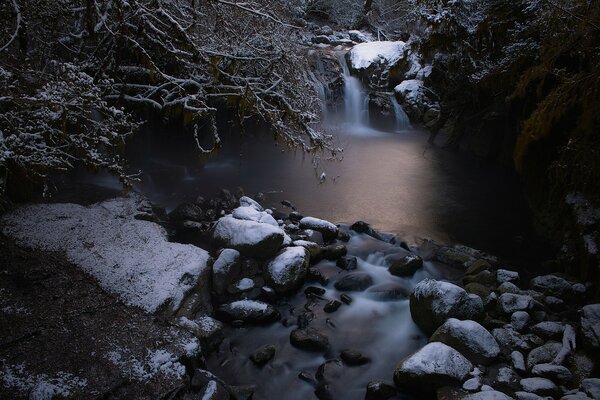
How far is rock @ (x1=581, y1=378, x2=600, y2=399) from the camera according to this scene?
339cm

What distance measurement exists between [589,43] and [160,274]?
5.72 metres

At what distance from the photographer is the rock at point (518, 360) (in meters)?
4.01

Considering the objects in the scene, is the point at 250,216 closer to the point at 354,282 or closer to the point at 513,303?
the point at 354,282

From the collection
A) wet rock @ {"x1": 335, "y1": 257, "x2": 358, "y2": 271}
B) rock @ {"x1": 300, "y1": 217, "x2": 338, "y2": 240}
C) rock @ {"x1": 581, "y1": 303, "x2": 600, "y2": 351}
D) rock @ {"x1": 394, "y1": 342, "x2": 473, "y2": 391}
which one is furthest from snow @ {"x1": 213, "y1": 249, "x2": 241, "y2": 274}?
rock @ {"x1": 581, "y1": 303, "x2": 600, "y2": 351}

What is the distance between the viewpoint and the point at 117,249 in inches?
179

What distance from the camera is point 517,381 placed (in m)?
3.85

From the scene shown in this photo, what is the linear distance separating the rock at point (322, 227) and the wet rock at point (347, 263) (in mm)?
758

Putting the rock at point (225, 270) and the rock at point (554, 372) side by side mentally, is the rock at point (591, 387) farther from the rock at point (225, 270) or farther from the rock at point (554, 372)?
the rock at point (225, 270)

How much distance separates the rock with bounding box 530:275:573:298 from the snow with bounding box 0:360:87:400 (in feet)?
18.4

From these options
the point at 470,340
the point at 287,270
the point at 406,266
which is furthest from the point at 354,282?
the point at 470,340

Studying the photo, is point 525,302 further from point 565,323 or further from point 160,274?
point 160,274

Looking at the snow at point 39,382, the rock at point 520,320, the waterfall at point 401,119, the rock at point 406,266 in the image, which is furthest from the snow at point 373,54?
the snow at point 39,382

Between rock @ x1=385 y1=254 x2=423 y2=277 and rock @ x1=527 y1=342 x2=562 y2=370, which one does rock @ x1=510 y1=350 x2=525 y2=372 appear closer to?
rock @ x1=527 y1=342 x2=562 y2=370

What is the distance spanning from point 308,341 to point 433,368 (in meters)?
1.45
